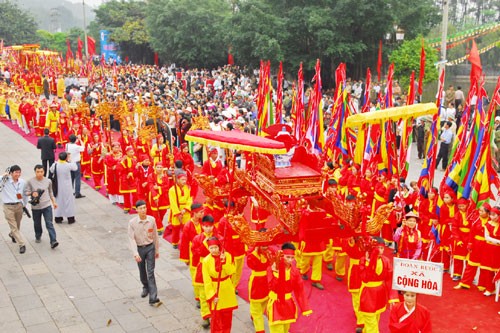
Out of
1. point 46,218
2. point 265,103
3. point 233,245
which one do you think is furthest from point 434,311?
point 265,103

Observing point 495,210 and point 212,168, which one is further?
point 212,168

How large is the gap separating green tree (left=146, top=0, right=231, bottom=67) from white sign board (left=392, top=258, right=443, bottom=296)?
3087cm

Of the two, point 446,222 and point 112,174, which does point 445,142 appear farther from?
point 112,174

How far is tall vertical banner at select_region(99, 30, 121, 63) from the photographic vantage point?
48.6 m

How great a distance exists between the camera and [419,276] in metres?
5.30

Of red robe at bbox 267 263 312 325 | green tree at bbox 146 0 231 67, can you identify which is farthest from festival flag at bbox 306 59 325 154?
green tree at bbox 146 0 231 67

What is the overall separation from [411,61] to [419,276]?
1720cm

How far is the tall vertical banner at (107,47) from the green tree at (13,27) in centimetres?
1875

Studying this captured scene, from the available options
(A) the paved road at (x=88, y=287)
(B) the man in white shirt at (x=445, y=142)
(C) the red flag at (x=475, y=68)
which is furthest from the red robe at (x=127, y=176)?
(B) the man in white shirt at (x=445, y=142)

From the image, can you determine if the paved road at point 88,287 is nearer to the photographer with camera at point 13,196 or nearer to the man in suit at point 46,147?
the photographer with camera at point 13,196

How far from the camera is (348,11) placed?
23.4 meters

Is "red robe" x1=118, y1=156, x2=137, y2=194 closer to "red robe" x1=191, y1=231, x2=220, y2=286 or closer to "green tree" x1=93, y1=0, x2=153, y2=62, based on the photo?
"red robe" x1=191, y1=231, x2=220, y2=286

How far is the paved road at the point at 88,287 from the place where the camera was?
7.37 metres

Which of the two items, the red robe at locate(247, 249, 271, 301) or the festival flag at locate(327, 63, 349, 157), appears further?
the festival flag at locate(327, 63, 349, 157)
